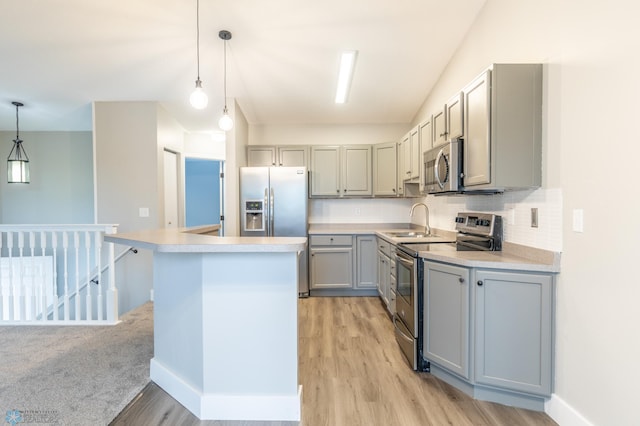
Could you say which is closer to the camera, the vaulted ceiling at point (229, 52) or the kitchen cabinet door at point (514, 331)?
the kitchen cabinet door at point (514, 331)

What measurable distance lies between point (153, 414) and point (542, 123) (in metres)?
2.93

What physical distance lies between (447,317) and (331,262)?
2261 mm

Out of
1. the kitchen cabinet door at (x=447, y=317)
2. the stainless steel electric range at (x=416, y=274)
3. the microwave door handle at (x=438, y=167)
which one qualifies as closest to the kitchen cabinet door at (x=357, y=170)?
the stainless steel electric range at (x=416, y=274)

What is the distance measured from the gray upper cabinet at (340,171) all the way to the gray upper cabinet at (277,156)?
0.16 meters

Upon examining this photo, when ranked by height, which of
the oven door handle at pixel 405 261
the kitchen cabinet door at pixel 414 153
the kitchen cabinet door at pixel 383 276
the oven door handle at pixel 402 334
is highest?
the kitchen cabinet door at pixel 414 153

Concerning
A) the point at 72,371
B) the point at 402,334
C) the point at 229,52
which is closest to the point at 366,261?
the point at 402,334

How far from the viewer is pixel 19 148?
4.91 meters

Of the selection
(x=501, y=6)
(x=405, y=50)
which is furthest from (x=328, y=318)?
(x=501, y=6)

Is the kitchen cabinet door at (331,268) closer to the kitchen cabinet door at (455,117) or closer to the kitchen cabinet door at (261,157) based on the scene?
the kitchen cabinet door at (261,157)

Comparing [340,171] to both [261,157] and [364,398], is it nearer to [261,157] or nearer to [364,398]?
[261,157]

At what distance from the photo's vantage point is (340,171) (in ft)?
15.2

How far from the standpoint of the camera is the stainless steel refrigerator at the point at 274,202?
13.7ft

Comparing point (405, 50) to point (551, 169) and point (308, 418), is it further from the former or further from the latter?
point (308, 418)

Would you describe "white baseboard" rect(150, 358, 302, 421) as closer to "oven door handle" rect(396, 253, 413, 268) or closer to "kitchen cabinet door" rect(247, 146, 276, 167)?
"oven door handle" rect(396, 253, 413, 268)
